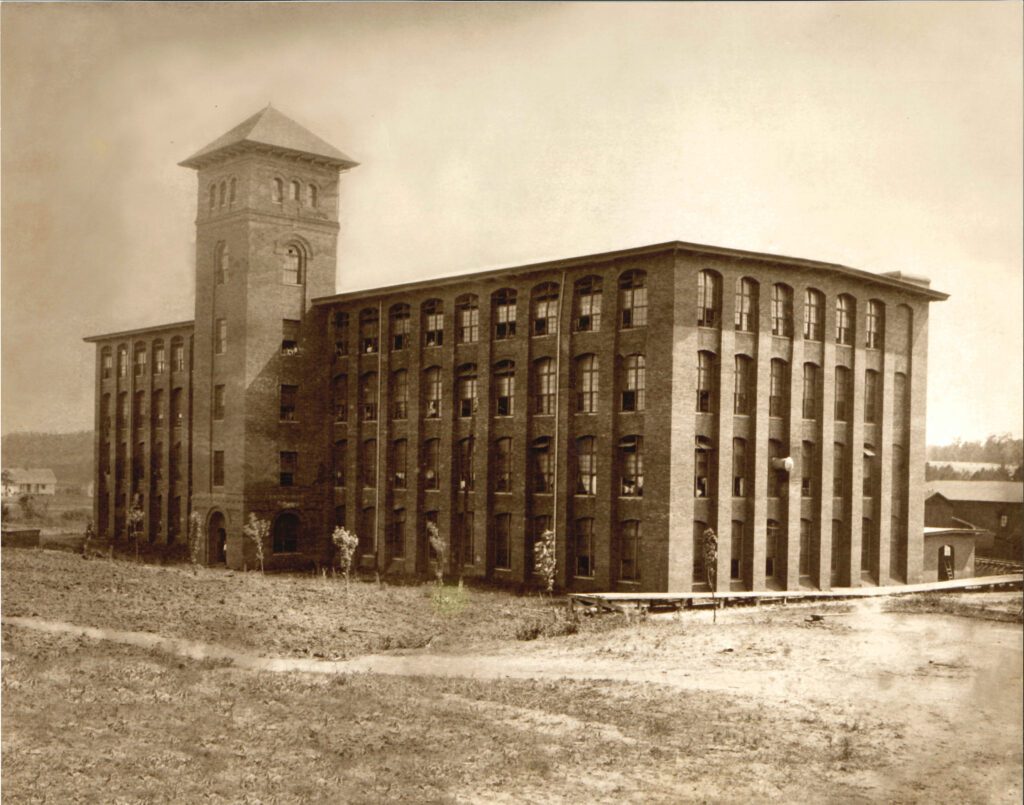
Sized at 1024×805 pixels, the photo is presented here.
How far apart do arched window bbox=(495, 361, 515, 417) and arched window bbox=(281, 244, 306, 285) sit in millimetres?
5093

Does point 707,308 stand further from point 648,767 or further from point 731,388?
point 648,767

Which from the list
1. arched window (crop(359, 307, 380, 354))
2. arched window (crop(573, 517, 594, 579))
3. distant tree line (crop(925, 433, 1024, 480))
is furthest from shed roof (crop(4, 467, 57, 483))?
distant tree line (crop(925, 433, 1024, 480))

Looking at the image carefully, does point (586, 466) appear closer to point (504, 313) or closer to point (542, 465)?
point (542, 465)

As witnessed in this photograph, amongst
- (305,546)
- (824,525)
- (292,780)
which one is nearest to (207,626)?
(305,546)

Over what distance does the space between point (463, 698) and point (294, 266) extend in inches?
203

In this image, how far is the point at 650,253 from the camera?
12289mm

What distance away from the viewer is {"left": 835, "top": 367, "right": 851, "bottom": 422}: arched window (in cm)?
1155

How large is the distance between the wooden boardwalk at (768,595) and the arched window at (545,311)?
14.7ft

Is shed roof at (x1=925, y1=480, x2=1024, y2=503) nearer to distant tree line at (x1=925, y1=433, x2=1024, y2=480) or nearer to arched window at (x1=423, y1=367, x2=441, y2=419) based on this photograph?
distant tree line at (x1=925, y1=433, x2=1024, y2=480)

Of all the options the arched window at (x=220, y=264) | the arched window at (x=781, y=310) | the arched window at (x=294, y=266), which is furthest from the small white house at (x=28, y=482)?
the arched window at (x=781, y=310)

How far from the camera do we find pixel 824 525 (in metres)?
11.9

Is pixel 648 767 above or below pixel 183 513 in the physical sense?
below

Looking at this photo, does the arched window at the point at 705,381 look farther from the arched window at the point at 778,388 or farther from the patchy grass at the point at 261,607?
the patchy grass at the point at 261,607

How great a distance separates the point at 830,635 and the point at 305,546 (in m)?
5.74
